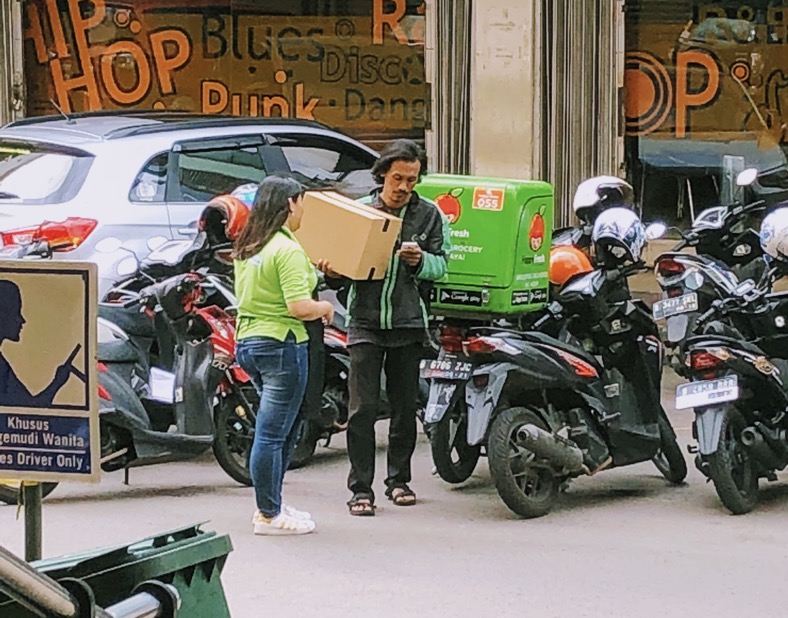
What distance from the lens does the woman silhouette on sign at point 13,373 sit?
402 cm

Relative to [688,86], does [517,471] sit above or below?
below

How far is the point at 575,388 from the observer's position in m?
7.53

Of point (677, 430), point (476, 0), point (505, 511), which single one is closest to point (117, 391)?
point (505, 511)

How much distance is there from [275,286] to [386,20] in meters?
8.50

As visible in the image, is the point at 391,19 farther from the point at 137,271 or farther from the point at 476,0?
the point at 137,271

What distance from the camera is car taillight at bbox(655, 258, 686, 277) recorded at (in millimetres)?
8711

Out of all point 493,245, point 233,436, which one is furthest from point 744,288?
point 233,436

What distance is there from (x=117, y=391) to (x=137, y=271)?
3.21 feet

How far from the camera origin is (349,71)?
15281mm

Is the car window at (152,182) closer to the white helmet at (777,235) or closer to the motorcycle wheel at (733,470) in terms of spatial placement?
the white helmet at (777,235)

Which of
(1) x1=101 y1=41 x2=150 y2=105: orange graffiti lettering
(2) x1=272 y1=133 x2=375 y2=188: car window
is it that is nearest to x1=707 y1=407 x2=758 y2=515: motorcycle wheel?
(2) x1=272 y1=133 x2=375 y2=188: car window

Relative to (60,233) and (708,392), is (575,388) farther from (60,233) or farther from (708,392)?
(60,233)

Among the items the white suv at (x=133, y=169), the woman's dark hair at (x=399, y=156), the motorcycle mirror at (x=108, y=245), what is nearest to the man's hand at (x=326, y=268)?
the woman's dark hair at (x=399, y=156)

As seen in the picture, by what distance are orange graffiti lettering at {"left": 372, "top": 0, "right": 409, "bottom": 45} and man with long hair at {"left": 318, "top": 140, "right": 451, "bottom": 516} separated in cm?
756
